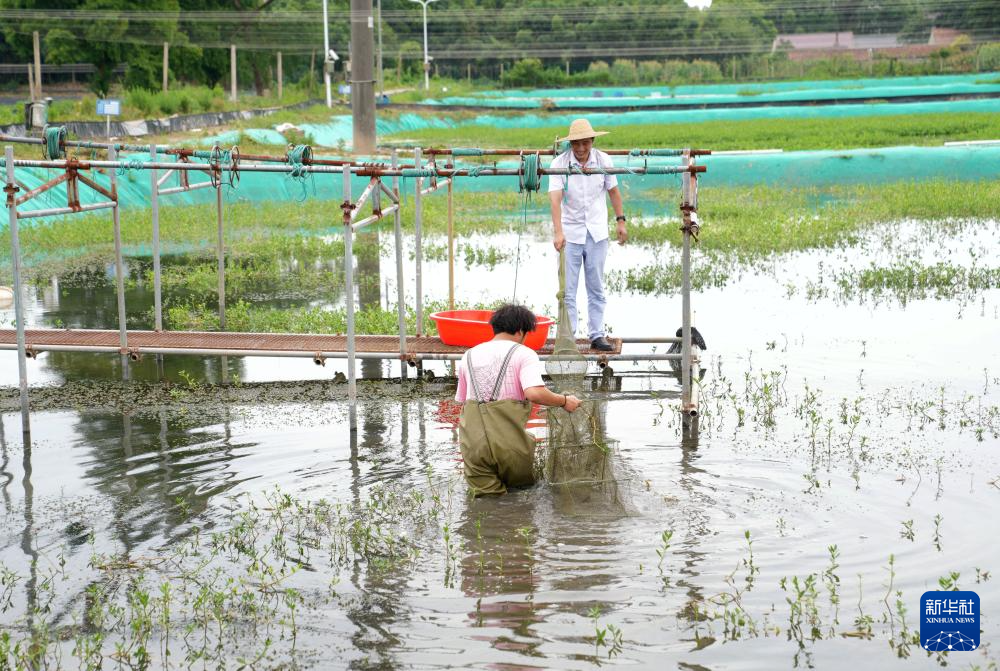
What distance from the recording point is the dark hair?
603 centimetres

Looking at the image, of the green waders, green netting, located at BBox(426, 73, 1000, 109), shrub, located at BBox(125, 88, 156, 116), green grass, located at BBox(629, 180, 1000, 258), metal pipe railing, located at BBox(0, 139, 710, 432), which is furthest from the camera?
green netting, located at BBox(426, 73, 1000, 109)

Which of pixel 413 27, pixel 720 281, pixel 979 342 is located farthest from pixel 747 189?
pixel 413 27

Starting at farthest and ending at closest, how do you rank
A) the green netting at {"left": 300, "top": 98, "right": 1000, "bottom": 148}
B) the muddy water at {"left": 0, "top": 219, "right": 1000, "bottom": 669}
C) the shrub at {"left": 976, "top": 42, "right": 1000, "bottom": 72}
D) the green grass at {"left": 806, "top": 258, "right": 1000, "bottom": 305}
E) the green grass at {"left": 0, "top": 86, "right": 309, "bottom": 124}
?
the shrub at {"left": 976, "top": 42, "right": 1000, "bottom": 72}
the green netting at {"left": 300, "top": 98, "right": 1000, "bottom": 148}
the green grass at {"left": 0, "top": 86, "right": 309, "bottom": 124}
the green grass at {"left": 806, "top": 258, "right": 1000, "bottom": 305}
the muddy water at {"left": 0, "top": 219, "right": 1000, "bottom": 669}

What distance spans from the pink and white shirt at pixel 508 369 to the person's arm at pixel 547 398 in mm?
36

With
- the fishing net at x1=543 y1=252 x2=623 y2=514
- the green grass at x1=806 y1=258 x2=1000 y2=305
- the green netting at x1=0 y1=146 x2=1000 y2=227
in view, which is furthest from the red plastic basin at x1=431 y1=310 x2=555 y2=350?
the green netting at x1=0 y1=146 x2=1000 y2=227

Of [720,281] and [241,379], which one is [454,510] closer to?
[241,379]

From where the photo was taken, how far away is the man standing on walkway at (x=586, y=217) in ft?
26.8

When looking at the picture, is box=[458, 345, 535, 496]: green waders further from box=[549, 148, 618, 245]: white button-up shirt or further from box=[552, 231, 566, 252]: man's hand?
box=[549, 148, 618, 245]: white button-up shirt

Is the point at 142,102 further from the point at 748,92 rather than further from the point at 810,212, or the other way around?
the point at 748,92

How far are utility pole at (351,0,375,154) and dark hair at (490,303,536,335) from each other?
17.8 m

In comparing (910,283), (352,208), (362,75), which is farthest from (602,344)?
(362,75)

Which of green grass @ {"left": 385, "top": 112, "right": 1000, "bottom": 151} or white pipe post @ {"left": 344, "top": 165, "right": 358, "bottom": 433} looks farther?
green grass @ {"left": 385, "top": 112, "right": 1000, "bottom": 151}

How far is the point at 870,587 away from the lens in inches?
197

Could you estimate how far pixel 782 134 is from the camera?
32.7 metres
